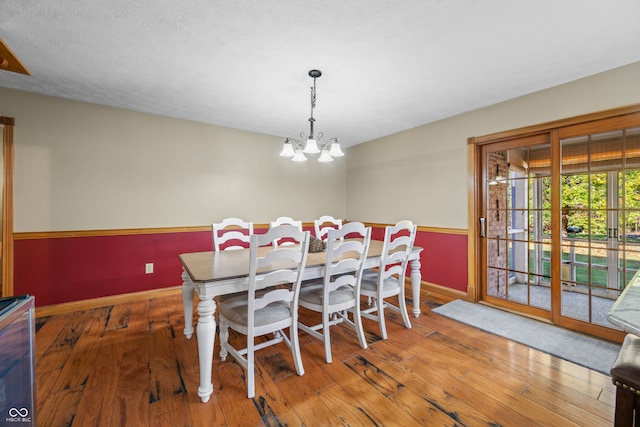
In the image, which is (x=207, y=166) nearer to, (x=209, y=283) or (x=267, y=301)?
(x=209, y=283)

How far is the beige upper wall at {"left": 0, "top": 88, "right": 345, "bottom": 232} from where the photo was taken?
2.74 meters

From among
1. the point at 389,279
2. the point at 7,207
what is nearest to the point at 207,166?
the point at 7,207

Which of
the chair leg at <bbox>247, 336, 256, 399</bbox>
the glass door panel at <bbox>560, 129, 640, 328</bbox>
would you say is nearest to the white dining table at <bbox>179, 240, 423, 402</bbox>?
the chair leg at <bbox>247, 336, 256, 399</bbox>

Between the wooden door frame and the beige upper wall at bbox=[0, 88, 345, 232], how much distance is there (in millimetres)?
47

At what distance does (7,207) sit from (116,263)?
107cm

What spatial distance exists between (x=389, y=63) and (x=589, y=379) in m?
2.67

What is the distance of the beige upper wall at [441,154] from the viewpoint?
7.59 feet

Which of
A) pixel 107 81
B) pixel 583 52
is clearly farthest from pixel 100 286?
pixel 583 52

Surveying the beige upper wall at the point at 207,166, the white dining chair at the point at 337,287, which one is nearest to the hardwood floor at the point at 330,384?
the white dining chair at the point at 337,287

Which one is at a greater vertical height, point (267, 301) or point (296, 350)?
point (267, 301)

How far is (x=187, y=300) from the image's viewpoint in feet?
7.38

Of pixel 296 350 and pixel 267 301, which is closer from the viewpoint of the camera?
pixel 267 301

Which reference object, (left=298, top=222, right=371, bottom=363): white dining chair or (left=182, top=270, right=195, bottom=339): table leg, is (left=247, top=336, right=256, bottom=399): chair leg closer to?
(left=298, top=222, right=371, bottom=363): white dining chair

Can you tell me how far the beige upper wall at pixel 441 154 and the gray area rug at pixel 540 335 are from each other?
1021 mm
